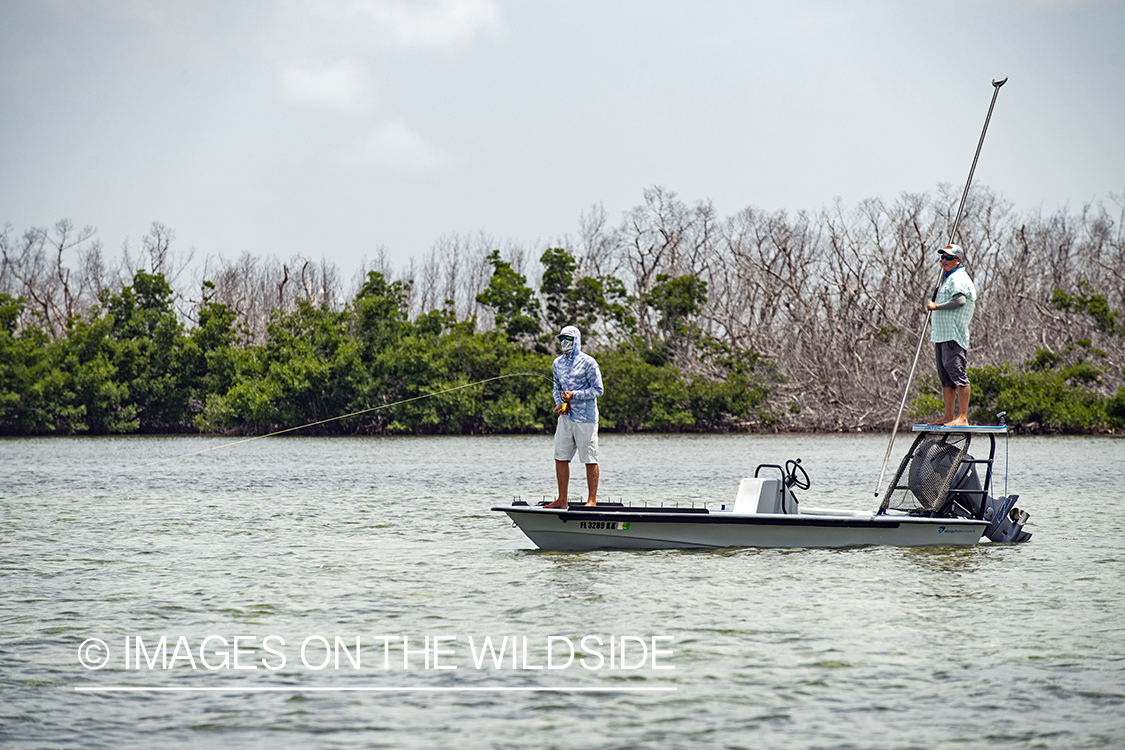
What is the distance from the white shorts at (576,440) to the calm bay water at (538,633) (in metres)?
1.03

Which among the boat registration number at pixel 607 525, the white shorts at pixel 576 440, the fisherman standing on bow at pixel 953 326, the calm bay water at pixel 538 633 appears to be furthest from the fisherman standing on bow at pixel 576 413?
the fisherman standing on bow at pixel 953 326

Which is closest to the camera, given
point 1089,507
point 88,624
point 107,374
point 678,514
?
point 88,624

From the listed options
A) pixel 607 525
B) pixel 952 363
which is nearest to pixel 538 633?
pixel 607 525

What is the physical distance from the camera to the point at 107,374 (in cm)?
5225

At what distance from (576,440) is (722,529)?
5.75 ft

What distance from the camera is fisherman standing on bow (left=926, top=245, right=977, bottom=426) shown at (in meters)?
11.8

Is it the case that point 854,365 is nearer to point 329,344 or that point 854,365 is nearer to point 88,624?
point 329,344

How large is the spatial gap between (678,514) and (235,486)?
45.3 ft

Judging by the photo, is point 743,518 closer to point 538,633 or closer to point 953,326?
point 953,326

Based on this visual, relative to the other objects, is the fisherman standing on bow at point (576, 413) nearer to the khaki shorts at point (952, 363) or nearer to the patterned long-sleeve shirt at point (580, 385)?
the patterned long-sleeve shirt at point (580, 385)

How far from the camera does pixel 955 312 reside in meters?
11.9

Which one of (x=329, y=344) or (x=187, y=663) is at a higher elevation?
(x=329, y=344)

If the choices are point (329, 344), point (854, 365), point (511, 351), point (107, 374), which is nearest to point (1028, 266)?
point (854, 365)

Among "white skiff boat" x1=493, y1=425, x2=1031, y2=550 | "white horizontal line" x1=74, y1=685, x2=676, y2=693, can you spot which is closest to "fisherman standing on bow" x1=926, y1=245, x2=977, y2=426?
"white skiff boat" x1=493, y1=425, x2=1031, y2=550
